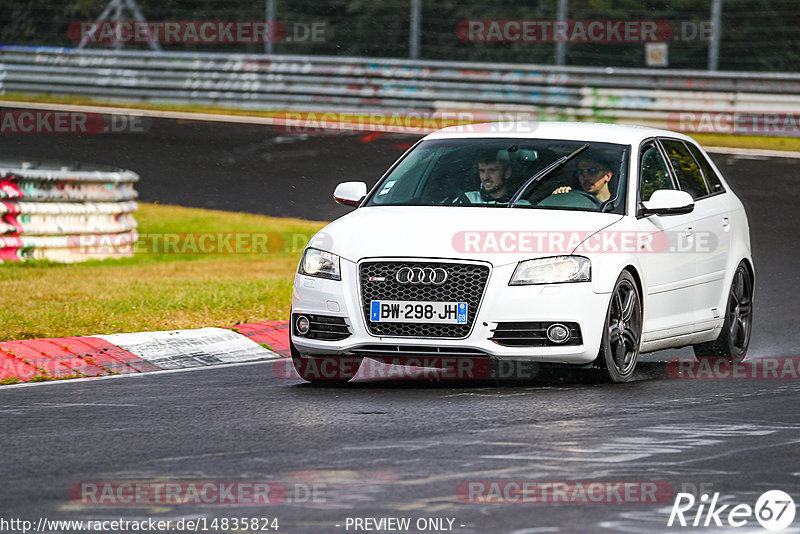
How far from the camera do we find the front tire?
8.90m

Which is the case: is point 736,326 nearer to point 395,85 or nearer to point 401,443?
point 401,443

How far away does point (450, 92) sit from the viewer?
2530 centimetres

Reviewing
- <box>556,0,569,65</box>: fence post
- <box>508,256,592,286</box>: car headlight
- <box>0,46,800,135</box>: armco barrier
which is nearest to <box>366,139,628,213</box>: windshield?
<box>508,256,592,286</box>: car headlight

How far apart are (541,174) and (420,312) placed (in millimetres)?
1519

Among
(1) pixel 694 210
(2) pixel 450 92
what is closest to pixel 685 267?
(1) pixel 694 210

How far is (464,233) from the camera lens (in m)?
8.83

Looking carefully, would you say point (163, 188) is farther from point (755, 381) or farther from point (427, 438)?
point (427, 438)

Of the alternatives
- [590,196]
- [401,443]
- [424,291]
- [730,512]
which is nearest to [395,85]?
[590,196]

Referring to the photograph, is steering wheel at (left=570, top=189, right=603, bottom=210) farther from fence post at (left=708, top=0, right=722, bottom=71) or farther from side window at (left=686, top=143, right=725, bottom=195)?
fence post at (left=708, top=0, right=722, bottom=71)

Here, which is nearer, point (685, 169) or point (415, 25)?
point (685, 169)

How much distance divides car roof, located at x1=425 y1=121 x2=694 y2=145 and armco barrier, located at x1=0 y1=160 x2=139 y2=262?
656 centimetres

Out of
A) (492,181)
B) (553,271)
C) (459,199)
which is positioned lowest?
(553,271)

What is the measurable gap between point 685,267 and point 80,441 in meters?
4.40

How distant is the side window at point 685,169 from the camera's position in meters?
10.5
